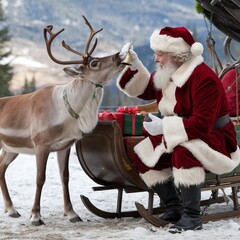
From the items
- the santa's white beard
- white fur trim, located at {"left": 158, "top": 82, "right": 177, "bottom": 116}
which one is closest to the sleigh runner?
white fur trim, located at {"left": 158, "top": 82, "right": 177, "bottom": 116}

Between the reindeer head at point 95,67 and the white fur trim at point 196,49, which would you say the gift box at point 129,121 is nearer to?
the reindeer head at point 95,67

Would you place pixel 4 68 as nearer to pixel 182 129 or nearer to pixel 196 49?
pixel 196 49

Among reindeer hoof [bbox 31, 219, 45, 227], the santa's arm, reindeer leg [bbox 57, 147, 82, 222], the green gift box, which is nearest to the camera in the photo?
the santa's arm

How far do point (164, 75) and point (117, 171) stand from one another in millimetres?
1001

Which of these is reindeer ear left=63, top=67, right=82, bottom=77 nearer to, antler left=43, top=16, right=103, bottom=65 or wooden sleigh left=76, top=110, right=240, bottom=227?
antler left=43, top=16, right=103, bottom=65

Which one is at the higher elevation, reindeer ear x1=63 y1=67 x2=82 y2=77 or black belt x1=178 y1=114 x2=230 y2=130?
reindeer ear x1=63 y1=67 x2=82 y2=77

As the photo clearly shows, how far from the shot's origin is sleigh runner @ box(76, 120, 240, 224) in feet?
20.6

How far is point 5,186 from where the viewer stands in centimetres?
723

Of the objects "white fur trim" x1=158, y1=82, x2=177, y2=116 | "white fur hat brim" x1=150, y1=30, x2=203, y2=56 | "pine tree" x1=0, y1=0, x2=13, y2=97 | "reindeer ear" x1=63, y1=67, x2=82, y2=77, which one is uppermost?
"white fur hat brim" x1=150, y1=30, x2=203, y2=56

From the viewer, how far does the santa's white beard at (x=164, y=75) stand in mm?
6137

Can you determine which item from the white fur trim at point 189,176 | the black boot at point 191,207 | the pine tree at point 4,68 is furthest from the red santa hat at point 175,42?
the pine tree at point 4,68

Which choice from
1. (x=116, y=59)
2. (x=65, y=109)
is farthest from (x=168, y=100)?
(x=65, y=109)

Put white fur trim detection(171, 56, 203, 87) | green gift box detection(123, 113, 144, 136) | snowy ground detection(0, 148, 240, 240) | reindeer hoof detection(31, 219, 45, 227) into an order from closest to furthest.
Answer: snowy ground detection(0, 148, 240, 240), white fur trim detection(171, 56, 203, 87), reindeer hoof detection(31, 219, 45, 227), green gift box detection(123, 113, 144, 136)

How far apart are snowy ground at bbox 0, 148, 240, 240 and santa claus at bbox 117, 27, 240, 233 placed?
24 centimetres
